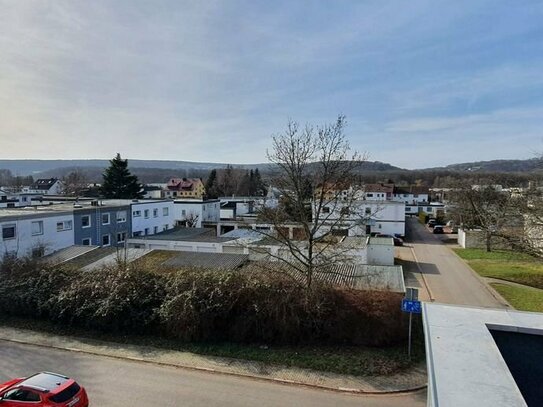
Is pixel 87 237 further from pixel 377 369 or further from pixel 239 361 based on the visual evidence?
pixel 377 369

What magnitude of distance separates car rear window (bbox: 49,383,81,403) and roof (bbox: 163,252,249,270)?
1199cm

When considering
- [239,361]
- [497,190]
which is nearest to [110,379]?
[239,361]

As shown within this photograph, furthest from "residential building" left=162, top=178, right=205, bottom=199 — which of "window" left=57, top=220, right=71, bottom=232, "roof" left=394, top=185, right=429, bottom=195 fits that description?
"window" left=57, top=220, right=71, bottom=232

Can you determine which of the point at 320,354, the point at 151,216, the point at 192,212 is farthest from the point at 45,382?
the point at 192,212

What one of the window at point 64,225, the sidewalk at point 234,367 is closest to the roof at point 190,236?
the window at point 64,225

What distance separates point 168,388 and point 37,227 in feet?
73.2

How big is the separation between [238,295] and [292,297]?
7.01 ft

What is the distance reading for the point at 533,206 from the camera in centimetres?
2408

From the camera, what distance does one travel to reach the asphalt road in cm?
2444

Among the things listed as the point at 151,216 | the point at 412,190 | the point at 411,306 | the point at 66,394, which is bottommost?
the point at 66,394

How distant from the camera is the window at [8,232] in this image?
2589 cm

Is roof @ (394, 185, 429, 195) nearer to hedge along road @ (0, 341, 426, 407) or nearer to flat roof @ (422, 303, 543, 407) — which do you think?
hedge along road @ (0, 341, 426, 407)

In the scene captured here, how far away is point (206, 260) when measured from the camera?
930 inches

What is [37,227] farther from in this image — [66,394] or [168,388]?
[66,394]
